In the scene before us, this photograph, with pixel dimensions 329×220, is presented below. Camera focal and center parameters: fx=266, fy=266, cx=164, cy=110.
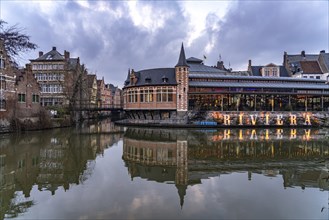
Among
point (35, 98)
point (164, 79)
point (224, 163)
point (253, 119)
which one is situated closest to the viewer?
point (224, 163)

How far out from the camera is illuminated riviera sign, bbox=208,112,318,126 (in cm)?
3794

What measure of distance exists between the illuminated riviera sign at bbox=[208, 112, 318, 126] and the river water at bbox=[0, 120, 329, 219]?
2055 centimetres

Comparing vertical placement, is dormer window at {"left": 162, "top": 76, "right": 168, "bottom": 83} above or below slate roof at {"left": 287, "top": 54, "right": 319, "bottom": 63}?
below

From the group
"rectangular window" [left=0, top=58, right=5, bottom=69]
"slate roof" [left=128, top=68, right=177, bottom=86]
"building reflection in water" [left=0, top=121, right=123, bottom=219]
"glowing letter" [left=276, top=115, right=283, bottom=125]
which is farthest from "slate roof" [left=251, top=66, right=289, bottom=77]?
"rectangular window" [left=0, top=58, right=5, bottom=69]

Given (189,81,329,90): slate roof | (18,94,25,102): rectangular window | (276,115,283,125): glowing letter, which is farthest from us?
(189,81,329,90): slate roof

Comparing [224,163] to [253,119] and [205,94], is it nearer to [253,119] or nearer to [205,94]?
[205,94]

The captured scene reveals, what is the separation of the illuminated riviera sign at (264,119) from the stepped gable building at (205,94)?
1.27 m

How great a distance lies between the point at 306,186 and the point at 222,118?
27.9m

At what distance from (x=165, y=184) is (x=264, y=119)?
105 ft

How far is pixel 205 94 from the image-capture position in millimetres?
39312

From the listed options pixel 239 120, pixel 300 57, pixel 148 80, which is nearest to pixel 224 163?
pixel 239 120

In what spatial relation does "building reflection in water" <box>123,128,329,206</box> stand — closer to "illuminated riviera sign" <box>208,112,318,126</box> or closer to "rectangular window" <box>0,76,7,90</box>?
"rectangular window" <box>0,76,7,90</box>

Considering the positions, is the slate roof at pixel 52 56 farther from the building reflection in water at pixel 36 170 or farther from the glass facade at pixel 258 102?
the building reflection in water at pixel 36 170

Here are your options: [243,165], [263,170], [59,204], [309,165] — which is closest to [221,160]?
[243,165]
